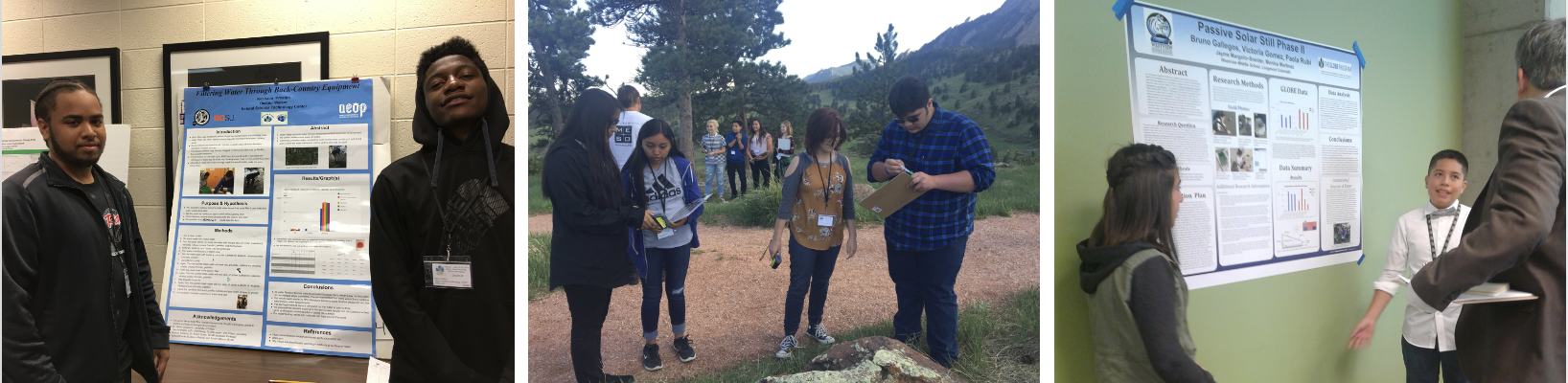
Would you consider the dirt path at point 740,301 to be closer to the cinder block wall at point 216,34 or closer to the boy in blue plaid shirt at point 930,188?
the boy in blue plaid shirt at point 930,188

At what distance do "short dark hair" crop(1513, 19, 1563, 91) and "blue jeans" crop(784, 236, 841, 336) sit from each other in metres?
2.04

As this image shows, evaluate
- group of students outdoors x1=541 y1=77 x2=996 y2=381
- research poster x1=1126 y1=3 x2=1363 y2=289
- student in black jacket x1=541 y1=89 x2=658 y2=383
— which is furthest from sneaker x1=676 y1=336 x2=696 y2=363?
research poster x1=1126 y1=3 x2=1363 y2=289

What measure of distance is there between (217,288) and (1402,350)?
3888mm

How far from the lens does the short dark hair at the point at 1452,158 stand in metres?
1.81

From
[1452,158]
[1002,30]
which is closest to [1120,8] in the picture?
[1002,30]

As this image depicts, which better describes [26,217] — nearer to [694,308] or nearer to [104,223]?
[104,223]

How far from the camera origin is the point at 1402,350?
1.90m

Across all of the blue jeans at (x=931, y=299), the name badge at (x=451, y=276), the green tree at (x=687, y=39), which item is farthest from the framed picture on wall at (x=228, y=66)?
the blue jeans at (x=931, y=299)

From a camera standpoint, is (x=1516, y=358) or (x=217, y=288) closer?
(x=1516, y=358)

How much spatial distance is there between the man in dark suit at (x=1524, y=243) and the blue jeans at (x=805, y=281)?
69.9 inches

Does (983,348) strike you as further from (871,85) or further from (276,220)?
(276,220)

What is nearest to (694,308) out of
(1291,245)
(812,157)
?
(812,157)

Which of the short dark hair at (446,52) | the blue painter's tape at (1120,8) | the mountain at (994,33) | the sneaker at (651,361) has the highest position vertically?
the blue painter's tape at (1120,8)

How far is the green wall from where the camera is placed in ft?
5.87
